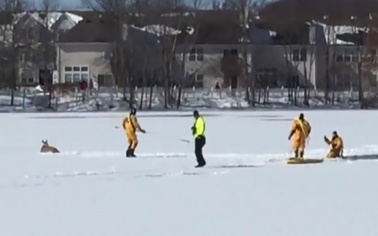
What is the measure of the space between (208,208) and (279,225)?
1778mm

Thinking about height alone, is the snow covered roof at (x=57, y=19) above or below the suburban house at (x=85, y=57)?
above

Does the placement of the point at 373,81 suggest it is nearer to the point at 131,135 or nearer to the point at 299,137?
the point at 299,137

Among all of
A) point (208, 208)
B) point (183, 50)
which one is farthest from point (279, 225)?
point (183, 50)

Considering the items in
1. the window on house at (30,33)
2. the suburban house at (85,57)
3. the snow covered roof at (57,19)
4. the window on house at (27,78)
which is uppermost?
the snow covered roof at (57,19)

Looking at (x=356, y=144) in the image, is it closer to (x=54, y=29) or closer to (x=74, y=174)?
(x=74, y=174)

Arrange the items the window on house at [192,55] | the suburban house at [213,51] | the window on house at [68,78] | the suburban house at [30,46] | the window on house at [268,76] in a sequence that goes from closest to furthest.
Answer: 1. the suburban house at [213,51]
2. the window on house at [268,76]
3. the suburban house at [30,46]
4. the window on house at [192,55]
5. the window on house at [68,78]

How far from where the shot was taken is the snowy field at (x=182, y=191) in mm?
12562

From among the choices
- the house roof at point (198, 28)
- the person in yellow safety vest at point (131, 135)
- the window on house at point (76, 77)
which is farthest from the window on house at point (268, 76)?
the person in yellow safety vest at point (131, 135)

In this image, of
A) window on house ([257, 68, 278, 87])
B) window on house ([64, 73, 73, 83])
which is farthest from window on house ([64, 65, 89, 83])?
window on house ([257, 68, 278, 87])

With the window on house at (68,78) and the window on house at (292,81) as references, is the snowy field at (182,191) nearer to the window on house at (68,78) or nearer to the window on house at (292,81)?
the window on house at (292,81)

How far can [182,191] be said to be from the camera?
1633 centimetres

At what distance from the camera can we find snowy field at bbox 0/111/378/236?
41.2 feet

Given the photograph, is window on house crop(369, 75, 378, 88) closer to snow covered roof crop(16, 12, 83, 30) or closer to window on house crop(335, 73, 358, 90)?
window on house crop(335, 73, 358, 90)

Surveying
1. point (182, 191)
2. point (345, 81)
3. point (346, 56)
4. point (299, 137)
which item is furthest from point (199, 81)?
point (182, 191)
